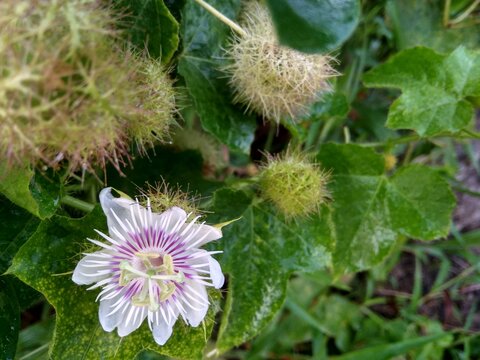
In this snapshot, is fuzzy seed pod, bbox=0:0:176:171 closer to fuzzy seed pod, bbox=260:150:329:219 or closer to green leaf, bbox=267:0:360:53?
green leaf, bbox=267:0:360:53

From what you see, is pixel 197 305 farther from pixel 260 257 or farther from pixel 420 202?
pixel 420 202

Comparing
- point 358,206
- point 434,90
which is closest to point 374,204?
point 358,206

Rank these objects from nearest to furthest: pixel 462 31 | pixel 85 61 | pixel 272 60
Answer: pixel 85 61
pixel 272 60
pixel 462 31

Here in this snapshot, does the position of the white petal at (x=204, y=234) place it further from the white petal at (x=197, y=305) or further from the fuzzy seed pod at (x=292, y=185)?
the fuzzy seed pod at (x=292, y=185)

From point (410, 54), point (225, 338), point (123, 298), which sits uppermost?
point (410, 54)

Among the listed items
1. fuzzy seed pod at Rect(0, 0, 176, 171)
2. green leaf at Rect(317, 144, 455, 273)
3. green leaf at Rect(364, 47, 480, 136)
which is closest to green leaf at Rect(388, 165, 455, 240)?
green leaf at Rect(317, 144, 455, 273)

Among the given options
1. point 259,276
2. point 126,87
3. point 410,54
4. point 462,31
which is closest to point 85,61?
point 126,87

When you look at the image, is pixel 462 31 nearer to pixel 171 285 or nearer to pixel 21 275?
pixel 171 285
